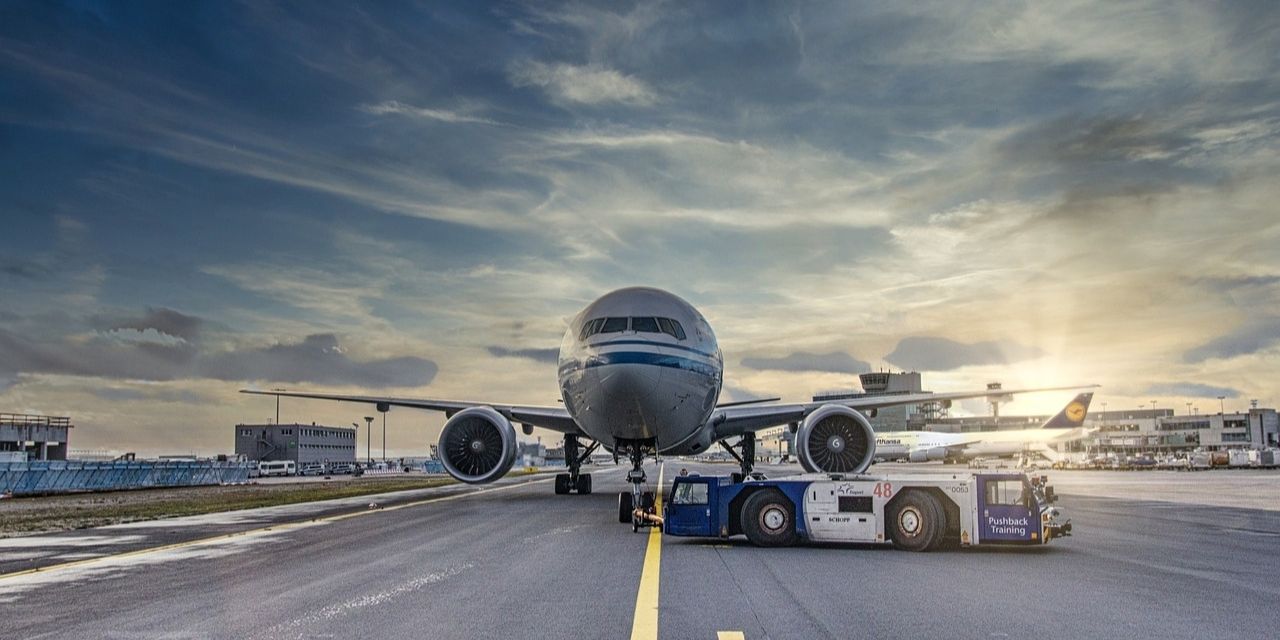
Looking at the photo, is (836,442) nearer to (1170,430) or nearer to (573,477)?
(573,477)

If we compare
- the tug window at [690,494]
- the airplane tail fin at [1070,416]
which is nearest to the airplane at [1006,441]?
the airplane tail fin at [1070,416]

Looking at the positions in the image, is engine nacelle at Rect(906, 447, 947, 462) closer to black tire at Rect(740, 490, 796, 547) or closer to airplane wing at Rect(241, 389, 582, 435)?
airplane wing at Rect(241, 389, 582, 435)

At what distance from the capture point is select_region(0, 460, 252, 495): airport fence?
4591cm

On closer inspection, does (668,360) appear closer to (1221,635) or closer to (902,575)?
(902,575)

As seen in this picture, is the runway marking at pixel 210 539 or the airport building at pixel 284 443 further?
the airport building at pixel 284 443

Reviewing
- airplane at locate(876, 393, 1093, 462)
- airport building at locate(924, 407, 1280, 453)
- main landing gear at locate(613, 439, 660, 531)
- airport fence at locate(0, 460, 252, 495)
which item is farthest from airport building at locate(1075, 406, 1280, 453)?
main landing gear at locate(613, 439, 660, 531)

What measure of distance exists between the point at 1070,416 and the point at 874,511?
79.1m

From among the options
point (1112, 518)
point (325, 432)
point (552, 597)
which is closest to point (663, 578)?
point (552, 597)

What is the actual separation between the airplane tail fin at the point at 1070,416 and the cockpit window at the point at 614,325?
250 feet

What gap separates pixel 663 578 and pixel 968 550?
256 inches

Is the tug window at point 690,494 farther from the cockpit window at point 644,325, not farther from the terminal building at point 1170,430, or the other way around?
the terminal building at point 1170,430

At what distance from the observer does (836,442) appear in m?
25.8

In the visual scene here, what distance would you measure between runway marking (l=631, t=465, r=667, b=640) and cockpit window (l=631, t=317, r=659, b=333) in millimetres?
5299

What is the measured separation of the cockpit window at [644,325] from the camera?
1961cm
